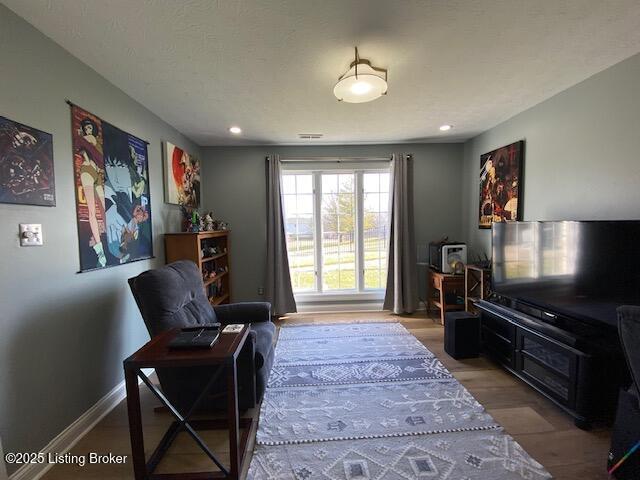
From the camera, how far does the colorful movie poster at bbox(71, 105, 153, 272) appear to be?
1835mm

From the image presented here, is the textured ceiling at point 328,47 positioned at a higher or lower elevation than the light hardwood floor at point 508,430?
higher

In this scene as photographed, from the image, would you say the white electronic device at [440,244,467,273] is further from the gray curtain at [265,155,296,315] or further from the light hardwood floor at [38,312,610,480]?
the gray curtain at [265,155,296,315]

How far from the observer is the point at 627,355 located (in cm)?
113

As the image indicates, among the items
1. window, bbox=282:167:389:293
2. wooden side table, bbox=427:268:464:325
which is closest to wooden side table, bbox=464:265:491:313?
wooden side table, bbox=427:268:464:325

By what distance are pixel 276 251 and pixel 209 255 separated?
887 mm

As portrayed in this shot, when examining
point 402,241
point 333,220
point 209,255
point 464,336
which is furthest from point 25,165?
point 402,241

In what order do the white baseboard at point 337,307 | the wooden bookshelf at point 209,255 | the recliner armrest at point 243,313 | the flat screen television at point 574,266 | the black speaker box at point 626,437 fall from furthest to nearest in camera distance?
the white baseboard at point 337,307, the wooden bookshelf at point 209,255, the recliner armrest at point 243,313, the flat screen television at point 574,266, the black speaker box at point 626,437

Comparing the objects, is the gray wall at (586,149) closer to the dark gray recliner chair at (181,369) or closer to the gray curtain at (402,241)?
the gray curtain at (402,241)

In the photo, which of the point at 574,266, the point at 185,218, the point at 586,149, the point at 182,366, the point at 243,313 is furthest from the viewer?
the point at 185,218

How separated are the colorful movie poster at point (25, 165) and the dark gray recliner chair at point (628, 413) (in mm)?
2767

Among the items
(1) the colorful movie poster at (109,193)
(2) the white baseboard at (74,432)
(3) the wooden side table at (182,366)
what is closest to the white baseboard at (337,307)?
(1) the colorful movie poster at (109,193)

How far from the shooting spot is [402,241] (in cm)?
386

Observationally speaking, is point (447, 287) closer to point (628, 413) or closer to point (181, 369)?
point (628, 413)

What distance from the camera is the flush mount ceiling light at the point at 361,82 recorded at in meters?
1.81
